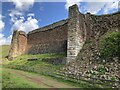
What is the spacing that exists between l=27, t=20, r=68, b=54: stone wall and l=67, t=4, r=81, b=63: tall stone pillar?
5.55m

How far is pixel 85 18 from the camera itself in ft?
87.2

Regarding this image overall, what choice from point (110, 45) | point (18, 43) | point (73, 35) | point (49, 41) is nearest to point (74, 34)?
point (73, 35)

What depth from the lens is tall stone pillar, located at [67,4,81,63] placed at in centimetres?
2353

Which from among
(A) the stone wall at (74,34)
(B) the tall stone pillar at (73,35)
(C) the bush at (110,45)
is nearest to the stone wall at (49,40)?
(A) the stone wall at (74,34)

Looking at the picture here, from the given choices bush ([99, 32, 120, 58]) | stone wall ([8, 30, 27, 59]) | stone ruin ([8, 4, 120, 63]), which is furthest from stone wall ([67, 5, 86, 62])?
stone wall ([8, 30, 27, 59])

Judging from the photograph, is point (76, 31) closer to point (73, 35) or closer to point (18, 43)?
point (73, 35)

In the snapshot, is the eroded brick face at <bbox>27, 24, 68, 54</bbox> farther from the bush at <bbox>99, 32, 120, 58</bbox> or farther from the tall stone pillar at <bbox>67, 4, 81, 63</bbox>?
the bush at <bbox>99, 32, 120, 58</bbox>

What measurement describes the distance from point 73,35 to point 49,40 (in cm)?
1085

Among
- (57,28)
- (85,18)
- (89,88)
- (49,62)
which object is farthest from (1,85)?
(57,28)

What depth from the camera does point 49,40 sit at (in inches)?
1355

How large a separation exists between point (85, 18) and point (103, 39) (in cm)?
476

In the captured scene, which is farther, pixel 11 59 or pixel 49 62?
pixel 11 59

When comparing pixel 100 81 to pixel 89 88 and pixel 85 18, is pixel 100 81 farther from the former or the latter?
pixel 85 18

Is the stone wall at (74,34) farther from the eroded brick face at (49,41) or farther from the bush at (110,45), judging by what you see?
the eroded brick face at (49,41)
